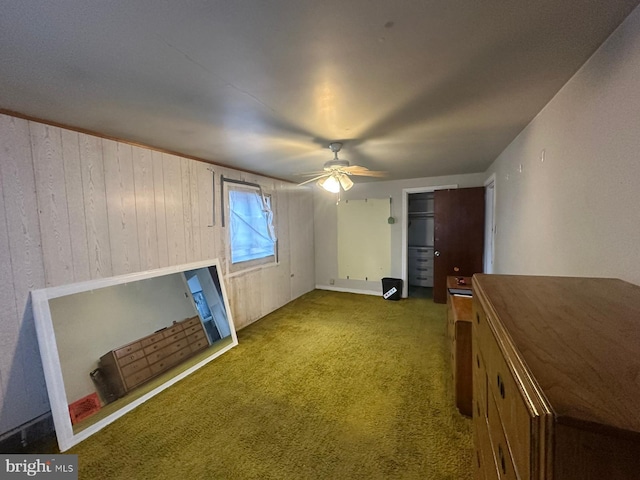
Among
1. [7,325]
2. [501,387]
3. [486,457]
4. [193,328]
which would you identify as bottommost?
[193,328]

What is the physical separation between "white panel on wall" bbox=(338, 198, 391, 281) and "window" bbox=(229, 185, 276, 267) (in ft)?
5.13

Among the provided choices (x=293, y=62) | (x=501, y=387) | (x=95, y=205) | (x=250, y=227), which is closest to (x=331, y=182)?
(x=293, y=62)

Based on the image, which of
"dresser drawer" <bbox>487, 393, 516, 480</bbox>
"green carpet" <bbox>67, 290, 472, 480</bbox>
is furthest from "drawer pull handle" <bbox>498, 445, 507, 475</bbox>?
"green carpet" <bbox>67, 290, 472, 480</bbox>

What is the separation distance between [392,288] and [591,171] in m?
3.70

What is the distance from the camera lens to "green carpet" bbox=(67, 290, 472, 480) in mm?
1595

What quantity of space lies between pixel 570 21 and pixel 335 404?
8.31 ft

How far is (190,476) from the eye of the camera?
1.54 m

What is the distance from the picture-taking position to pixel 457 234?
14.3ft

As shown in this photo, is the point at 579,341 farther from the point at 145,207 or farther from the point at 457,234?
the point at 457,234

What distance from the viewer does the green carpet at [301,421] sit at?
159cm

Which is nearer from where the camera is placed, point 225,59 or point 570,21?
point 570,21

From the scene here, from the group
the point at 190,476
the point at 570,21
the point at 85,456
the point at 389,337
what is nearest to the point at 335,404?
the point at 190,476

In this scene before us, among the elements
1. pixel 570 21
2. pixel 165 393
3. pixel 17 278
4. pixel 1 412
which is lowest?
pixel 165 393

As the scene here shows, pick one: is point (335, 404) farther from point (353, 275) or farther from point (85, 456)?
point (353, 275)
